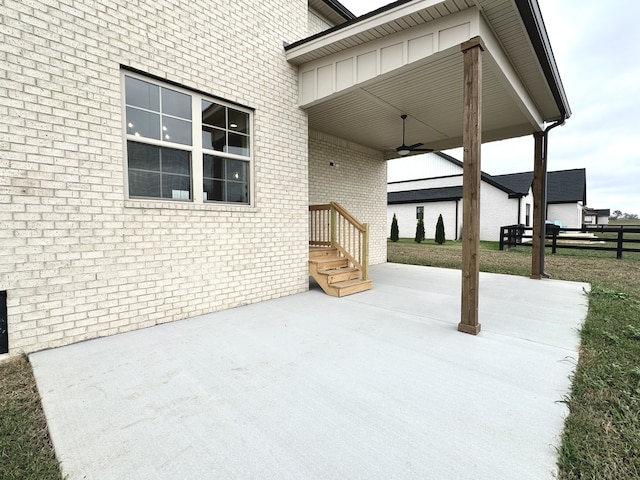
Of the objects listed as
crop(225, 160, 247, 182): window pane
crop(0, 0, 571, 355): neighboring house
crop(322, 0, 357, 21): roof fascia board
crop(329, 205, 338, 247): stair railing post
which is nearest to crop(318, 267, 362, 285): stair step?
crop(0, 0, 571, 355): neighboring house

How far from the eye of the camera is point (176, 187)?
3.79m

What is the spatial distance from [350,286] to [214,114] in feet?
10.9

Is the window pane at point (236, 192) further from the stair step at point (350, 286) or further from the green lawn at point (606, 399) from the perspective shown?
the green lawn at point (606, 399)

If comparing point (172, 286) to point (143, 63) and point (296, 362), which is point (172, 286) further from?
point (143, 63)

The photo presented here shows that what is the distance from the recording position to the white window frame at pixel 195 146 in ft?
11.0

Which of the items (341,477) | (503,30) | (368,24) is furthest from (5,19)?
(503,30)

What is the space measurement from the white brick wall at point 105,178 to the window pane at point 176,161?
48 cm

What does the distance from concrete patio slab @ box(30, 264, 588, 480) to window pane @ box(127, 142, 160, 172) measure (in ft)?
6.10

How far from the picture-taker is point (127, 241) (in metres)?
3.30

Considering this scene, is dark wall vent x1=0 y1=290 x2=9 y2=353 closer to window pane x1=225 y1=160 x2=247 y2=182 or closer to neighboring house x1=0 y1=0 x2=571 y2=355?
neighboring house x1=0 y1=0 x2=571 y2=355

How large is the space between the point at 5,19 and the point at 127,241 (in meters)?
2.13

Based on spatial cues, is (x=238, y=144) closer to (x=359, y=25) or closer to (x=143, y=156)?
(x=143, y=156)

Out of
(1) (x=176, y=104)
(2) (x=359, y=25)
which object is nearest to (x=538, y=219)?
(2) (x=359, y=25)

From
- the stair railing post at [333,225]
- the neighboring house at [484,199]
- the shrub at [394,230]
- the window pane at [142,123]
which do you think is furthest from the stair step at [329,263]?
the neighboring house at [484,199]
